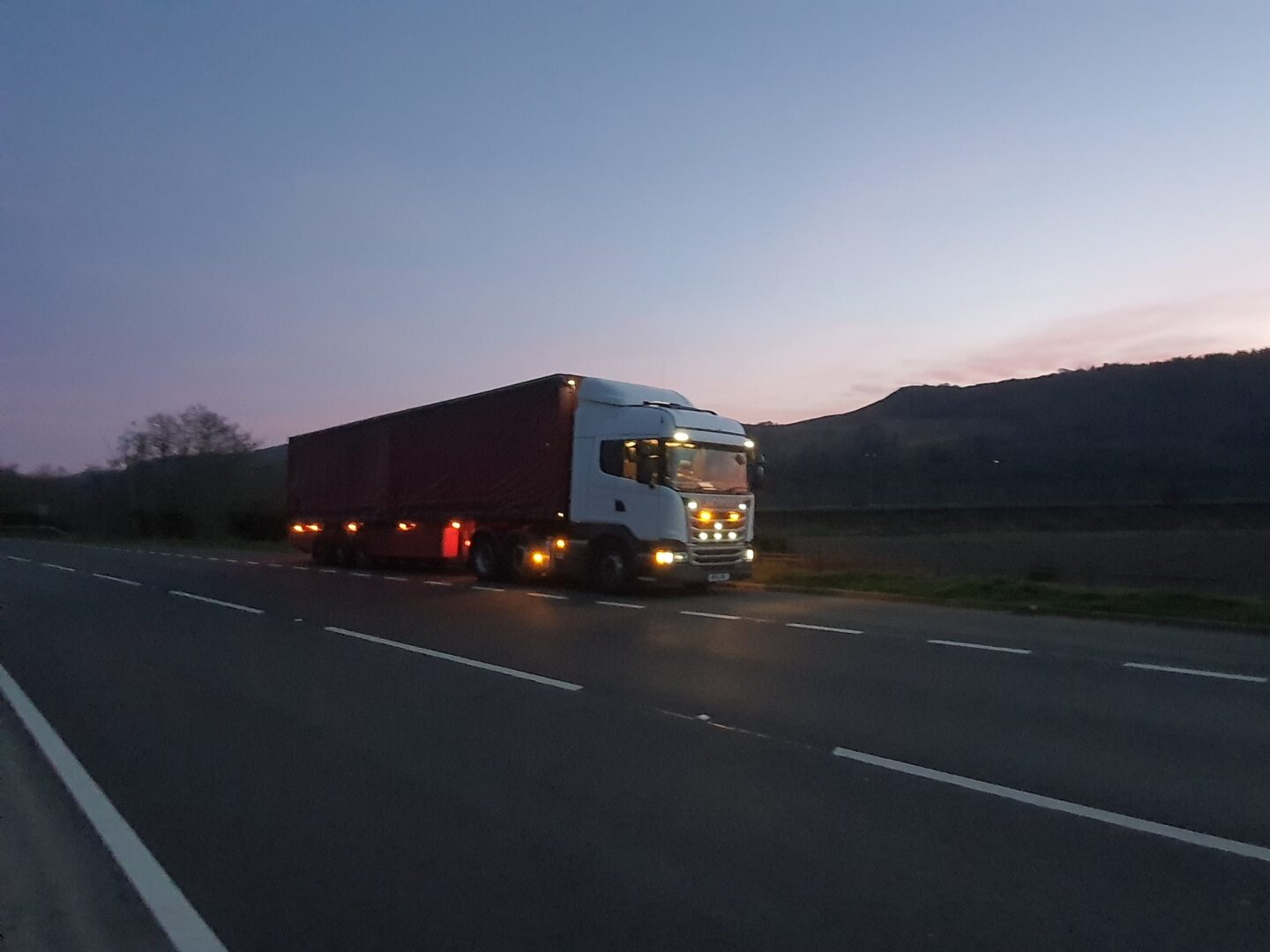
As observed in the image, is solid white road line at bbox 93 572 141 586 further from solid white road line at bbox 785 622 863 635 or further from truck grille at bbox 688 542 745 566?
solid white road line at bbox 785 622 863 635

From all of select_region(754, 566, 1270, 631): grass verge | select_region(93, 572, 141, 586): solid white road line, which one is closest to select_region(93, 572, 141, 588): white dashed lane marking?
select_region(93, 572, 141, 586): solid white road line

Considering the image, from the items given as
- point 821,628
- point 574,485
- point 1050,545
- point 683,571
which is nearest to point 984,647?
point 821,628

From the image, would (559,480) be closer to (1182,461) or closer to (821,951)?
(821,951)

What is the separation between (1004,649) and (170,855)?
966 cm

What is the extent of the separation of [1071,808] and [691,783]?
226 cm

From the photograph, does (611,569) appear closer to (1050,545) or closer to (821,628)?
(821,628)

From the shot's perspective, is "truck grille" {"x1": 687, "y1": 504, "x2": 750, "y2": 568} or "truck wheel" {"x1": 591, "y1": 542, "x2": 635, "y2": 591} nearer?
"truck grille" {"x1": 687, "y1": 504, "x2": 750, "y2": 568}

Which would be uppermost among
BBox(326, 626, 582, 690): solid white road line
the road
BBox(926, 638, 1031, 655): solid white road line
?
BBox(926, 638, 1031, 655): solid white road line

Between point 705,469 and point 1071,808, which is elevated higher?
point 705,469

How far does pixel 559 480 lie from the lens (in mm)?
21156

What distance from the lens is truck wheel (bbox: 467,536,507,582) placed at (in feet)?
76.3

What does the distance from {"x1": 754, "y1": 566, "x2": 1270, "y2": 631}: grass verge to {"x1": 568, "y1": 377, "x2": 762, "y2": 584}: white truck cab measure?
212 centimetres

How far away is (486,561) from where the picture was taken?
23.6 metres

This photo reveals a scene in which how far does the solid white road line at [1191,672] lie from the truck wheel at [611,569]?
1008 cm
